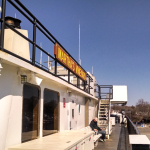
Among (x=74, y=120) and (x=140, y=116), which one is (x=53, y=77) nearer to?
(x=74, y=120)

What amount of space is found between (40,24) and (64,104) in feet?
12.4

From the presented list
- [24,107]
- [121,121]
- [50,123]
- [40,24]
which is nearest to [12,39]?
[40,24]

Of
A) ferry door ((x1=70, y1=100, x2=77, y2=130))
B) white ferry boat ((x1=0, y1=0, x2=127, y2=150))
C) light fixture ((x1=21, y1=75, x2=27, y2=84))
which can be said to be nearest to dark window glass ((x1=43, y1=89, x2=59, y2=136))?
white ferry boat ((x1=0, y1=0, x2=127, y2=150))

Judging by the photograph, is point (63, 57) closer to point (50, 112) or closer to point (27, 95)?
point (50, 112)

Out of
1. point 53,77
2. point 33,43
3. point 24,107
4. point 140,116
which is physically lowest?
point 140,116

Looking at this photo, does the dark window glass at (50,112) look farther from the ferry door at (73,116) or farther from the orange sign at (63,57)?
the ferry door at (73,116)

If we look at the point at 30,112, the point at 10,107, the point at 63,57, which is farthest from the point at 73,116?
the point at 10,107

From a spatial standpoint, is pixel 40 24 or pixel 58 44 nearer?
pixel 40 24

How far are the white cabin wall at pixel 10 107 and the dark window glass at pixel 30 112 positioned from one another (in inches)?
11.0

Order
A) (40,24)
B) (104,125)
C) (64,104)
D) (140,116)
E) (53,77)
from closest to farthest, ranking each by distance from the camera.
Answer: (40,24) → (53,77) → (64,104) → (104,125) → (140,116)

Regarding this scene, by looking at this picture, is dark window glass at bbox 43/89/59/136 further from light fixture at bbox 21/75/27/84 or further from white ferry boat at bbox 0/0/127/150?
light fixture at bbox 21/75/27/84

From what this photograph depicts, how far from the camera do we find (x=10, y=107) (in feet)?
14.3

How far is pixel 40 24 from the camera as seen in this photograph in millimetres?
5789

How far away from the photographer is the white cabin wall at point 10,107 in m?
4.12
